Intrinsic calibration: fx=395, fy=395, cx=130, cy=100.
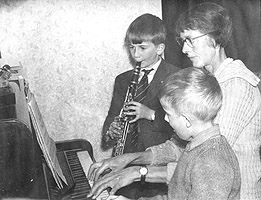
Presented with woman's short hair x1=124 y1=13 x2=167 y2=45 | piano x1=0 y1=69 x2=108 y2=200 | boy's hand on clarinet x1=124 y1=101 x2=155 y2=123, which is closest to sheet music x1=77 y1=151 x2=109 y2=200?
boy's hand on clarinet x1=124 y1=101 x2=155 y2=123

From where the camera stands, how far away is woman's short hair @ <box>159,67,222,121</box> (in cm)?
95

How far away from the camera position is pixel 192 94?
954 mm

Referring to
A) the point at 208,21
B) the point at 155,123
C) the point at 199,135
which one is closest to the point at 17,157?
the point at 199,135

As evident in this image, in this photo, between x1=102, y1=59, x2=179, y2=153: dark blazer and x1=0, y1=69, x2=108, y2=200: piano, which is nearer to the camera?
x1=0, y1=69, x2=108, y2=200: piano

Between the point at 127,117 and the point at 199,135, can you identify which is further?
the point at 127,117

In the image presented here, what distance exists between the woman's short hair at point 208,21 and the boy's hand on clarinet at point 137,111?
0.48 meters

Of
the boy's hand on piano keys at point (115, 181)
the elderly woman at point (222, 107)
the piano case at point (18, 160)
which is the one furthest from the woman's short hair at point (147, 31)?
the piano case at point (18, 160)

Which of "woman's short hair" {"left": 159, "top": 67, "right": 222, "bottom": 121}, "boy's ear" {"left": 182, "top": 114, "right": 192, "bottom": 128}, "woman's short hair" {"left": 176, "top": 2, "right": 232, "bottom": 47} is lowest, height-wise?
"boy's ear" {"left": 182, "top": 114, "right": 192, "bottom": 128}

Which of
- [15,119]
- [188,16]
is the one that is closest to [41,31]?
[188,16]

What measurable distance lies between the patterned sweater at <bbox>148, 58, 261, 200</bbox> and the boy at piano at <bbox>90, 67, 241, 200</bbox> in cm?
17

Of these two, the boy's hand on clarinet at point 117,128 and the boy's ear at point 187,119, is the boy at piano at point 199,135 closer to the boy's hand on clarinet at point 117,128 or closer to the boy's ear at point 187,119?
the boy's ear at point 187,119

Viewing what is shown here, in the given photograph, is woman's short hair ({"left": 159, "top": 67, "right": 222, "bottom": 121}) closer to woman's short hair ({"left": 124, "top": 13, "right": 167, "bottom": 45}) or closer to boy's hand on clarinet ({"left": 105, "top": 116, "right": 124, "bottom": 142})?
boy's hand on clarinet ({"left": 105, "top": 116, "right": 124, "bottom": 142})

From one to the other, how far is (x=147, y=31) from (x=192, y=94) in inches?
36.1

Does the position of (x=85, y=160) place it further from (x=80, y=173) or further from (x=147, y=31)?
(x=147, y=31)
